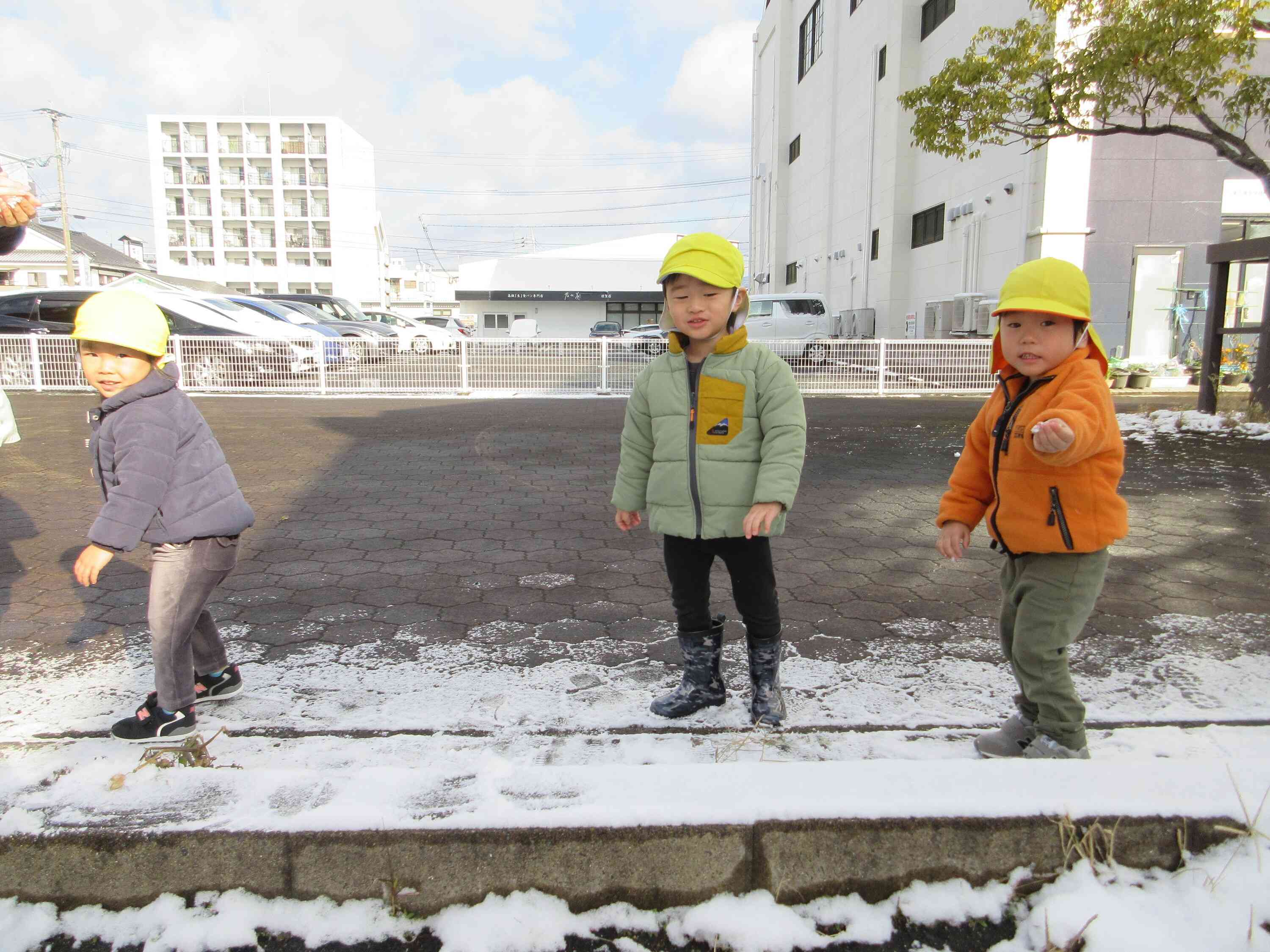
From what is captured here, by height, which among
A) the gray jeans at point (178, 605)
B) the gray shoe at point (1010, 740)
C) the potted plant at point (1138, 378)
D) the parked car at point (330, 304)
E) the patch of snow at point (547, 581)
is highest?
the parked car at point (330, 304)

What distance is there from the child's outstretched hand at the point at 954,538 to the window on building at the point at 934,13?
71.0ft

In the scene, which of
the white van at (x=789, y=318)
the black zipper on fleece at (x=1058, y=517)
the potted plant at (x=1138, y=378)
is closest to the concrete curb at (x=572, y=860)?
the black zipper on fleece at (x=1058, y=517)

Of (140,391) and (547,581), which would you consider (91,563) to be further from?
(547,581)

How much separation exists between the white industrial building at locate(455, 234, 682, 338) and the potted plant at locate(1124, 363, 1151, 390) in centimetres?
4151

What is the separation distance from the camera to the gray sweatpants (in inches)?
84.8

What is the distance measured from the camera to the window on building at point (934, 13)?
20.3 m

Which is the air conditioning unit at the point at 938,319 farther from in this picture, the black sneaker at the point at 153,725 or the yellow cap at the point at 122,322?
the black sneaker at the point at 153,725

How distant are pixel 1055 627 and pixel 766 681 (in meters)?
0.85

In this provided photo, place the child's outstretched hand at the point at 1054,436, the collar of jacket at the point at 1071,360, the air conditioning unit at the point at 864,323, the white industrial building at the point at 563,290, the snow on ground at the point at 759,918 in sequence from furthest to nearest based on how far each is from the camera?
1. the white industrial building at the point at 563,290
2. the air conditioning unit at the point at 864,323
3. the collar of jacket at the point at 1071,360
4. the child's outstretched hand at the point at 1054,436
5. the snow on ground at the point at 759,918

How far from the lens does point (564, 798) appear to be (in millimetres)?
1907

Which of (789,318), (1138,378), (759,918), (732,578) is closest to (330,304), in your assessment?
(789,318)

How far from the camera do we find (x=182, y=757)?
7.04 ft

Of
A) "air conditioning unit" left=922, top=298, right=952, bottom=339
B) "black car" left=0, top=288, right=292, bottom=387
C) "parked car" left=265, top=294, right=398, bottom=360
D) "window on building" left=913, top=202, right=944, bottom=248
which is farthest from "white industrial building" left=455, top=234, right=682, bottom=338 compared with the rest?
"black car" left=0, top=288, right=292, bottom=387

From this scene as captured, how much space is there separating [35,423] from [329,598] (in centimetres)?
859
